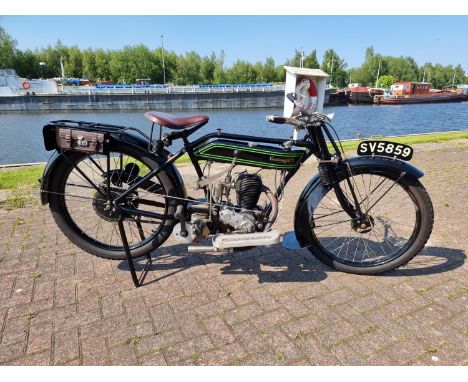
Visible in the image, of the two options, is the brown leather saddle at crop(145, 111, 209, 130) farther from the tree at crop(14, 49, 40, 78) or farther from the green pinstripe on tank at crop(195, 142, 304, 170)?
the tree at crop(14, 49, 40, 78)

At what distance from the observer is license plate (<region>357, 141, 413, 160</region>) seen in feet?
9.04

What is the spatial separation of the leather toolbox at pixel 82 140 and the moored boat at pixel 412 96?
63.0 metres

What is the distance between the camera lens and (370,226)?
9.77 feet

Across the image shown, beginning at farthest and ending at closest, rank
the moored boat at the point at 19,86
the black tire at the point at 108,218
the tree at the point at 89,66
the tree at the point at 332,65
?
1. the tree at the point at 332,65
2. the tree at the point at 89,66
3. the moored boat at the point at 19,86
4. the black tire at the point at 108,218

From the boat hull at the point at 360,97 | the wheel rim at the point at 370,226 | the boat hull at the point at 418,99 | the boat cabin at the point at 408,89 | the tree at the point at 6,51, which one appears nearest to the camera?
the wheel rim at the point at 370,226

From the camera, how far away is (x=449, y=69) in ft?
379

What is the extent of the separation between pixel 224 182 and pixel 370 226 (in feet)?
4.32

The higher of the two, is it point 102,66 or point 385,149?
point 102,66

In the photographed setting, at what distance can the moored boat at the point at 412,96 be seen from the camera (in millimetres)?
58103

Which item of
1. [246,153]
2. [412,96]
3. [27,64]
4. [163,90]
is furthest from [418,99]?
[27,64]

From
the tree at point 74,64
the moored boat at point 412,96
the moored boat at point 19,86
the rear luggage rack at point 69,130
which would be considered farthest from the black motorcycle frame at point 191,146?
the tree at point 74,64

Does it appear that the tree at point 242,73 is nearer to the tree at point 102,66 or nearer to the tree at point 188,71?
the tree at point 188,71

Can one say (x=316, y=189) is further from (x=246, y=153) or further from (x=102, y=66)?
(x=102, y=66)

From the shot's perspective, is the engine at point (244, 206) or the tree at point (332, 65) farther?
the tree at point (332, 65)
